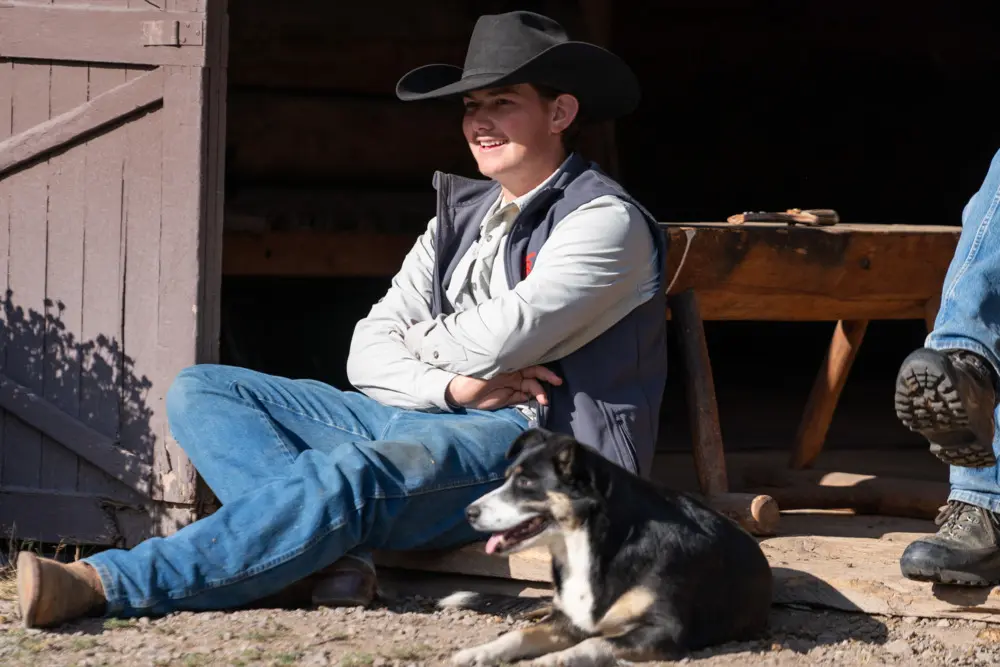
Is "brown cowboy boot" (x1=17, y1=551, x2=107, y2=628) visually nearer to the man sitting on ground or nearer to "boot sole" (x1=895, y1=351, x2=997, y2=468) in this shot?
the man sitting on ground

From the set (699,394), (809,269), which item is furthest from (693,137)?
(699,394)

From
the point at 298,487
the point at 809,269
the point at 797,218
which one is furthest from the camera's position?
the point at 797,218

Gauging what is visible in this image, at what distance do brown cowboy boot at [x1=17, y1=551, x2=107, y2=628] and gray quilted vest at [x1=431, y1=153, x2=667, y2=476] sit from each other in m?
1.34

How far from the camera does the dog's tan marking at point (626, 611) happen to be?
3.47 metres

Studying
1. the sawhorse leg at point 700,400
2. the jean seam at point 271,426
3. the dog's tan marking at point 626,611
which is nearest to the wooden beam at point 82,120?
the jean seam at point 271,426

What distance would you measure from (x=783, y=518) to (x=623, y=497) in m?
1.87

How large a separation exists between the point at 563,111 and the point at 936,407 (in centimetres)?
153

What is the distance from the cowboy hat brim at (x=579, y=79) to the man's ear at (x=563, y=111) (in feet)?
0.09

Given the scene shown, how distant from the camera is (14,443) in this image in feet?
16.2

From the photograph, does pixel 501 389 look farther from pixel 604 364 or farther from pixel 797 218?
pixel 797 218

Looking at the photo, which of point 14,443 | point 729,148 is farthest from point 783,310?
point 729,148

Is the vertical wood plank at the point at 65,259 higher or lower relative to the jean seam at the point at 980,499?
higher

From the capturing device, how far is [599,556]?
3525 mm

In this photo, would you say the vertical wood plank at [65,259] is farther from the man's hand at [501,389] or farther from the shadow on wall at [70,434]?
the man's hand at [501,389]
